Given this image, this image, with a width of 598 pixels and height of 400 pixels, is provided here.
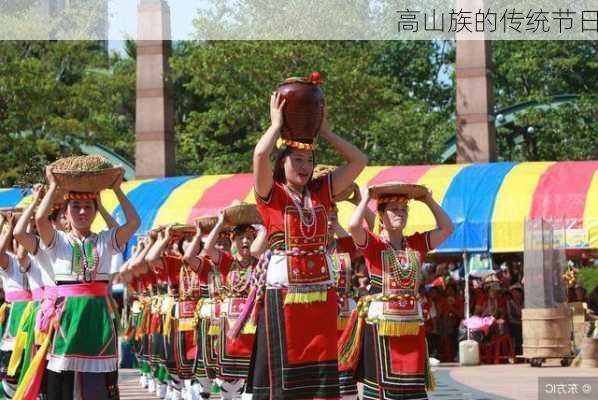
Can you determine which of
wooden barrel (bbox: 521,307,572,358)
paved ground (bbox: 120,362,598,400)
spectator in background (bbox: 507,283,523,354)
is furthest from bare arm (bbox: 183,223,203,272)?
spectator in background (bbox: 507,283,523,354)

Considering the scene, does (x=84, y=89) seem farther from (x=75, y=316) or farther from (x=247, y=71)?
(x=75, y=316)

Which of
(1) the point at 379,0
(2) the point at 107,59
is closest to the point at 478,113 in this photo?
(1) the point at 379,0

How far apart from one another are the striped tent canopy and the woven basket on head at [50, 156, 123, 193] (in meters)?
12.7

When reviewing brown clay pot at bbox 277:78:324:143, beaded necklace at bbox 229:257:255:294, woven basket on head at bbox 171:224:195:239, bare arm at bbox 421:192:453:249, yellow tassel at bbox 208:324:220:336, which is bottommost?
yellow tassel at bbox 208:324:220:336

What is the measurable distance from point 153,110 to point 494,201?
31.2ft

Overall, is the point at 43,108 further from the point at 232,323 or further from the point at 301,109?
the point at 301,109

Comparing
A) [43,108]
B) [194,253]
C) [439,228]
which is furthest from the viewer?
[43,108]

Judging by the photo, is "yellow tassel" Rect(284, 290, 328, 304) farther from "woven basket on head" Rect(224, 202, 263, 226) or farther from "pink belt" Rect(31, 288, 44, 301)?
"woven basket on head" Rect(224, 202, 263, 226)

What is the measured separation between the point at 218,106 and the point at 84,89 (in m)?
2.95

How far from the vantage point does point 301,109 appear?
22.4 ft

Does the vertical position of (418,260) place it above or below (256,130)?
below

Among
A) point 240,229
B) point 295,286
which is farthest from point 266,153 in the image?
point 240,229

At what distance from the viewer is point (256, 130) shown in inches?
1178

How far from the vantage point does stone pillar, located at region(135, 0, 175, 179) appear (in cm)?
2800
